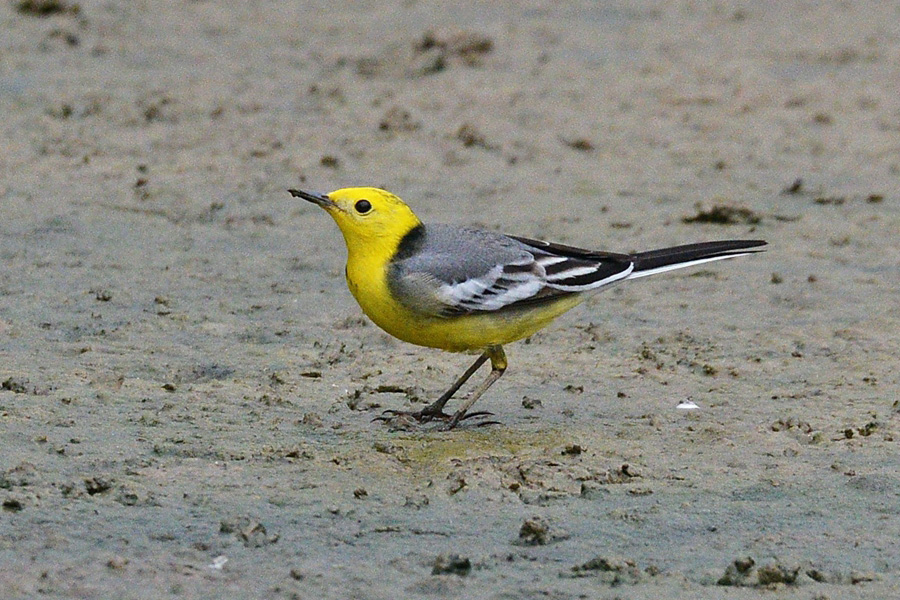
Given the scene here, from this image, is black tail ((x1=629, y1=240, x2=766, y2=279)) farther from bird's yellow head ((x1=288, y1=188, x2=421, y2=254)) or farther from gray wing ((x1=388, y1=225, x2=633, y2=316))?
bird's yellow head ((x1=288, y1=188, x2=421, y2=254))

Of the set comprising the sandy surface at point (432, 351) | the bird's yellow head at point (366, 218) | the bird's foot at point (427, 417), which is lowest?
the bird's foot at point (427, 417)

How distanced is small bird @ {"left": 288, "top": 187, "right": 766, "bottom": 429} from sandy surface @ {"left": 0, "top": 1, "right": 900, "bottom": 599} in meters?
0.39

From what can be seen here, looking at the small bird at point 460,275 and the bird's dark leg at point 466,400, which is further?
the bird's dark leg at point 466,400

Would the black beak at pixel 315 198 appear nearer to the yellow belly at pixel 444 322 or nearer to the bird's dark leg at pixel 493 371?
the yellow belly at pixel 444 322

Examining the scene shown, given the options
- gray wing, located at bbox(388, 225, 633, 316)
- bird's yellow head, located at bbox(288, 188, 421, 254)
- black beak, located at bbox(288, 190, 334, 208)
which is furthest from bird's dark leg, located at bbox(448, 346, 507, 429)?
black beak, located at bbox(288, 190, 334, 208)

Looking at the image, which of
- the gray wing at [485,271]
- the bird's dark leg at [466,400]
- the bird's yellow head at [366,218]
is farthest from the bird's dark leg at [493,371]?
the bird's yellow head at [366,218]

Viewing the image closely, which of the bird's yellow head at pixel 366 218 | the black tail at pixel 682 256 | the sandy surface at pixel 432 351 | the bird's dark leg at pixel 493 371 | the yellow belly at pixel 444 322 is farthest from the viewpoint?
the black tail at pixel 682 256

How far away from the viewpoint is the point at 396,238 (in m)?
6.59

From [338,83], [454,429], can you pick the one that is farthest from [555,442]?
[338,83]

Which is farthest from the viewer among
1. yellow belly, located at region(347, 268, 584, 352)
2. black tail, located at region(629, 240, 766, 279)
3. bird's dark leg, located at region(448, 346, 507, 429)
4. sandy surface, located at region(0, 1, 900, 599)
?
black tail, located at region(629, 240, 766, 279)

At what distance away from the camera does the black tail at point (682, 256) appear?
269 inches

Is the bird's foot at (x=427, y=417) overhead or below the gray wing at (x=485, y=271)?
below

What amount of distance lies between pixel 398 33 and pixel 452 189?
3.91 meters

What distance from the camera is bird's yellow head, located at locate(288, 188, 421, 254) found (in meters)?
6.57
